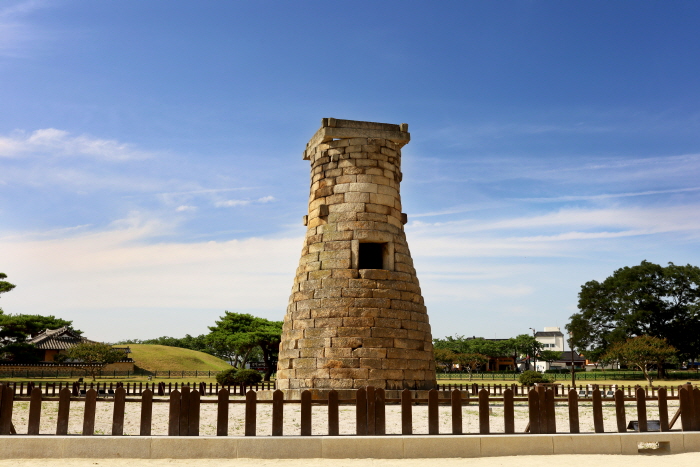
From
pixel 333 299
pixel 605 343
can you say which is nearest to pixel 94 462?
pixel 333 299

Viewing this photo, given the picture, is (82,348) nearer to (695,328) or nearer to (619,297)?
(619,297)

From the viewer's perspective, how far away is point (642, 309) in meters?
50.4

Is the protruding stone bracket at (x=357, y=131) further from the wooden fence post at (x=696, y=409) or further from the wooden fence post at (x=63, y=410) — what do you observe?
the wooden fence post at (x=63, y=410)

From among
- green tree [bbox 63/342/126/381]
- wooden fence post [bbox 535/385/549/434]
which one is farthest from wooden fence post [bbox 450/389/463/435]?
green tree [bbox 63/342/126/381]

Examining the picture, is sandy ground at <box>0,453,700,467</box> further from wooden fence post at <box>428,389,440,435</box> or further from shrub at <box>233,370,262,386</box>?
shrub at <box>233,370,262,386</box>

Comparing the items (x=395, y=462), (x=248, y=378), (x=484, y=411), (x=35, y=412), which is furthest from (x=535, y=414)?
(x=248, y=378)

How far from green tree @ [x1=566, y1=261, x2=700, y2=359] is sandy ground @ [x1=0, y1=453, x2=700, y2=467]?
1829 inches

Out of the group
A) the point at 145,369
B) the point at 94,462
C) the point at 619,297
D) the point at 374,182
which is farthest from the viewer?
the point at 619,297

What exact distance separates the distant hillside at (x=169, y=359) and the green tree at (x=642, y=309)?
34671mm

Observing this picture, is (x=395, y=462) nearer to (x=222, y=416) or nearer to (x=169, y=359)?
(x=222, y=416)

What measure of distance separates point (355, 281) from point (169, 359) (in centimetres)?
4274

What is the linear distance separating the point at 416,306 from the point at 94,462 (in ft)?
30.5

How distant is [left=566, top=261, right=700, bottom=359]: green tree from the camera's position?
163 feet

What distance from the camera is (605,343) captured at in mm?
51750
